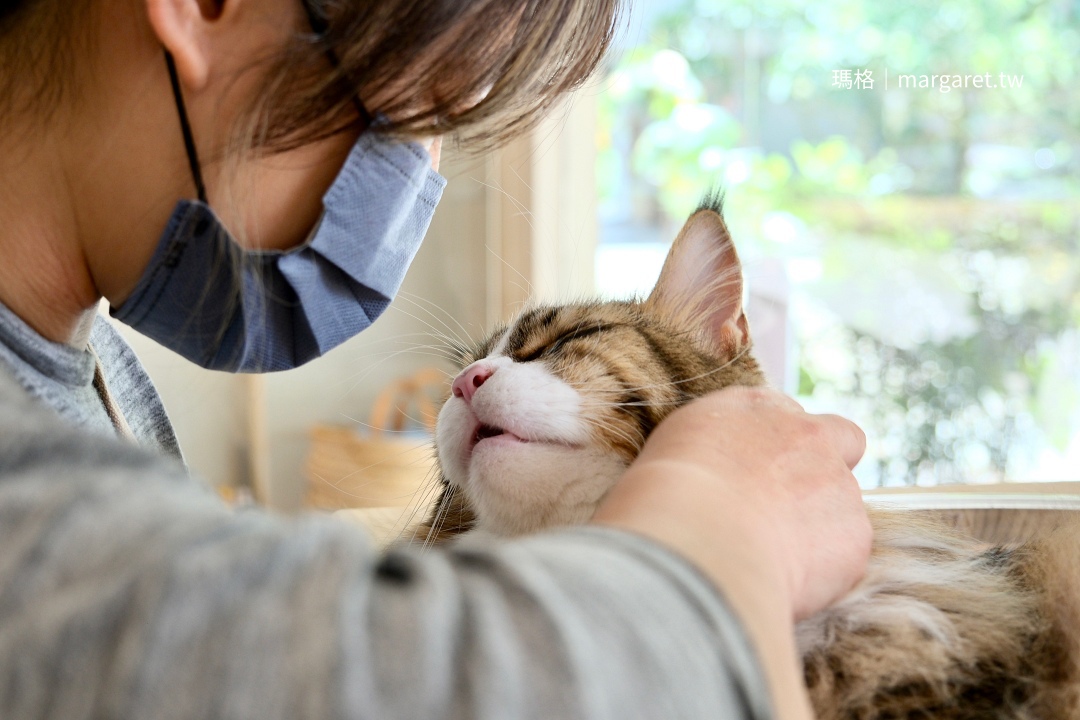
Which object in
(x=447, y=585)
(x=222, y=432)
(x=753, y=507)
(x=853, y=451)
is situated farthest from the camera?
(x=222, y=432)

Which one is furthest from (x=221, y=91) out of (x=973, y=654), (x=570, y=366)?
(x=973, y=654)

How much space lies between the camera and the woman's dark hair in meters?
0.77

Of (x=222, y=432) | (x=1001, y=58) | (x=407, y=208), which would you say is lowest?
(x=222, y=432)

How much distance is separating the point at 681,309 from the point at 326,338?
53 centimetres

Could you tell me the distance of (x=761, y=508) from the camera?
2.27ft

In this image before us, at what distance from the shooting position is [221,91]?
0.82 metres

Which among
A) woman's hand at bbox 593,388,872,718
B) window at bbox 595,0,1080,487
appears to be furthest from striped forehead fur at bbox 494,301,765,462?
window at bbox 595,0,1080,487

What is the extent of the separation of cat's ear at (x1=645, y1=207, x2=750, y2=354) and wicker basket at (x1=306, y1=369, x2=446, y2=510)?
1175 mm

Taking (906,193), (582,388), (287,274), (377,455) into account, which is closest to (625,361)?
(582,388)

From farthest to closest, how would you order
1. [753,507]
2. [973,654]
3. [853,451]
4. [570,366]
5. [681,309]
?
[681,309], [570,366], [853,451], [973,654], [753,507]

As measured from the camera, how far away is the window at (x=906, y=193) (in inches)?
126

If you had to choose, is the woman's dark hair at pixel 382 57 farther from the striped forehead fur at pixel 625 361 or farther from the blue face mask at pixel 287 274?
the striped forehead fur at pixel 625 361

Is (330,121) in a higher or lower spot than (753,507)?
higher

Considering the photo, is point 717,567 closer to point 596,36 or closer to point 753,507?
point 753,507
